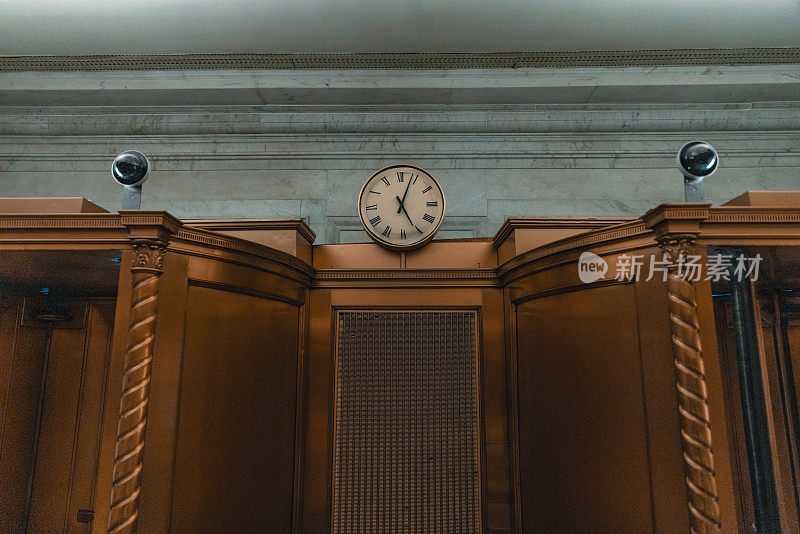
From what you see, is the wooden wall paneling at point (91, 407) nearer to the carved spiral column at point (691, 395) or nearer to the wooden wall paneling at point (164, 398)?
the wooden wall paneling at point (164, 398)

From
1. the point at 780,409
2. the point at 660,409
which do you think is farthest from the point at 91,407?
the point at 780,409

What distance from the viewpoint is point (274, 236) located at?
8.13 ft

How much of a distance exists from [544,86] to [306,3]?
1.58 meters

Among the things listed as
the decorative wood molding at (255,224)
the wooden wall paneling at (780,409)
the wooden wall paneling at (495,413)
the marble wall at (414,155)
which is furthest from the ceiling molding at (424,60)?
the wooden wall paneling at (780,409)

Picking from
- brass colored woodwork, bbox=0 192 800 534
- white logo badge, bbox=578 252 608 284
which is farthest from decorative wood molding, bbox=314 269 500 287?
white logo badge, bbox=578 252 608 284

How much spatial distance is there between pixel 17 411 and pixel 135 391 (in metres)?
1.41

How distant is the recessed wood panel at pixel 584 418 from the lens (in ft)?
5.69

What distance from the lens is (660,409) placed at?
5.45 feet

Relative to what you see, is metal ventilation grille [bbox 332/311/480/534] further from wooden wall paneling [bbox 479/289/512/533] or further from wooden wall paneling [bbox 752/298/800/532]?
wooden wall paneling [bbox 752/298/800/532]

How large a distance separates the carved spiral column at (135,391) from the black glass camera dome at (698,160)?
1.97 meters

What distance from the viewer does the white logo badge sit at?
1878 millimetres

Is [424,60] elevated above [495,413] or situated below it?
above

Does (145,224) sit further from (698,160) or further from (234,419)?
(698,160)

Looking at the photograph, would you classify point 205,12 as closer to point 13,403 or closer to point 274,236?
point 274,236
